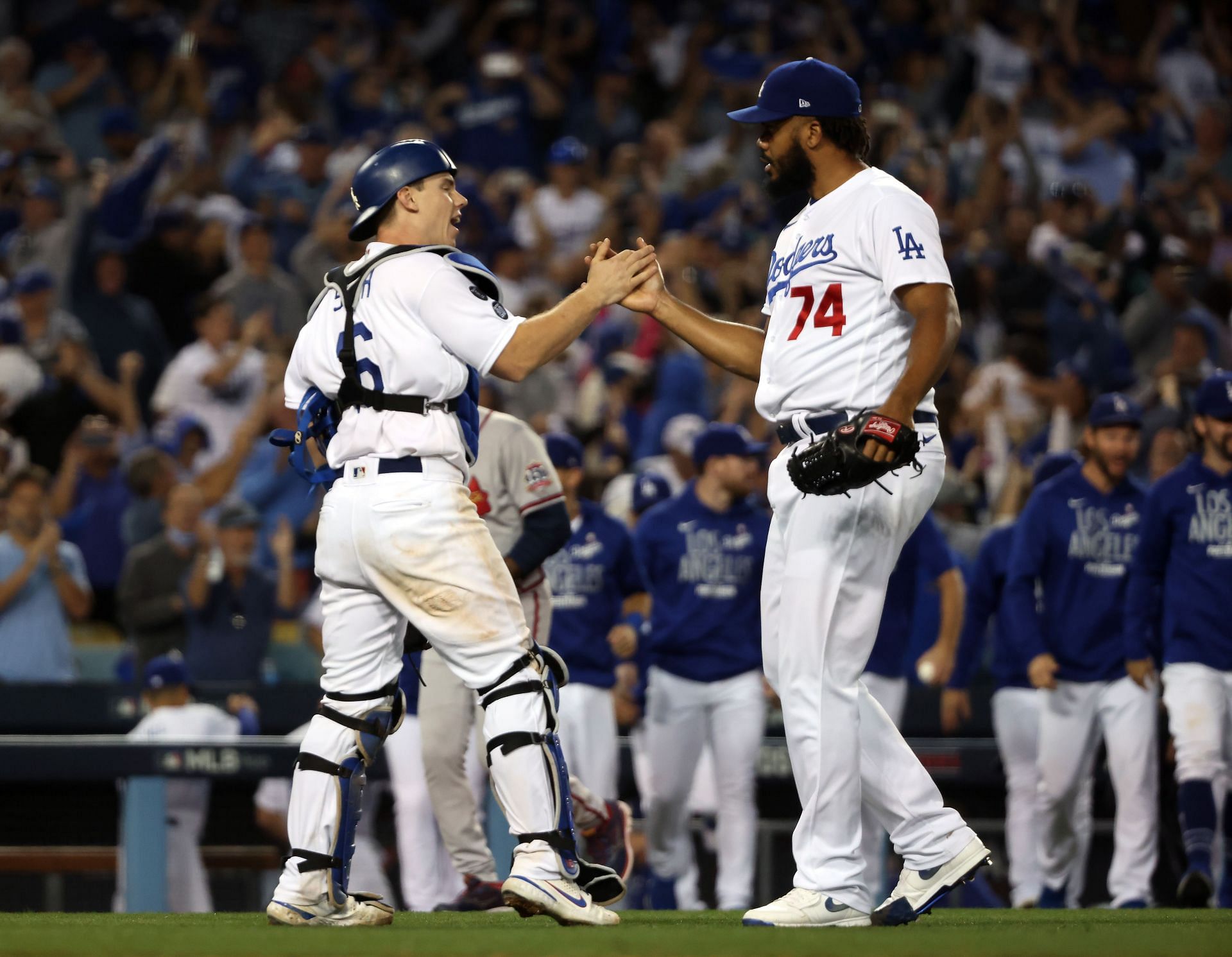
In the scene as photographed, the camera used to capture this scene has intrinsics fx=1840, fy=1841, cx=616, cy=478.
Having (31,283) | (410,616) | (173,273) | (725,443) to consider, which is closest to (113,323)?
(173,273)

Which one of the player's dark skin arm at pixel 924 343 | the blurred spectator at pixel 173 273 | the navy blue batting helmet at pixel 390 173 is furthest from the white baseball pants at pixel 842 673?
the blurred spectator at pixel 173 273

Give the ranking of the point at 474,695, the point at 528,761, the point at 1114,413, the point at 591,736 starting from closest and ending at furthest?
the point at 528,761 < the point at 474,695 < the point at 1114,413 < the point at 591,736

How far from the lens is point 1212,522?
763 cm

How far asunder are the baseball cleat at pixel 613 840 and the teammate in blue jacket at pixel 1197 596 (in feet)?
7.60

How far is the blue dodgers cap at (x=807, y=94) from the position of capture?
17.1 feet

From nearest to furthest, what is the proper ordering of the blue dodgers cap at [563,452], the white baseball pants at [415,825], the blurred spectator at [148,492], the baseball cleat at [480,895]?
the baseball cleat at [480,895]
the white baseball pants at [415,825]
the blue dodgers cap at [563,452]
the blurred spectator at [148,492]

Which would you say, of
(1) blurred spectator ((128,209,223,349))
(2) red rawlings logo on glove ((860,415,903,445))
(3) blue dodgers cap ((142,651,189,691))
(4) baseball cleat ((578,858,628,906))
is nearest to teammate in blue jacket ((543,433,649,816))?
(3) blue dodgers cap ((142,651,189,691))

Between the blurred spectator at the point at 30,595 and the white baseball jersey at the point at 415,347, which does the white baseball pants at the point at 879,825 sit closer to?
the white baseball jersey at the point at 415,347

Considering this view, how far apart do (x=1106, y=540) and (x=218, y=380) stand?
5854 mm

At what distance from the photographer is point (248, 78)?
15.0 m

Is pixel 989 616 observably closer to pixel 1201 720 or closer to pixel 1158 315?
pixel 1201 720

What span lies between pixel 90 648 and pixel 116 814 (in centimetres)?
167

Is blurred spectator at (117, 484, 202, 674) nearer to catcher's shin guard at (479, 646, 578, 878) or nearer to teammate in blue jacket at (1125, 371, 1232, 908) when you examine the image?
teammate in blue jacket at (1125, 371, 1232, 908)

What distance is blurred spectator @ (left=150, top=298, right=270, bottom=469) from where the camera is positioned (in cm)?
1175
